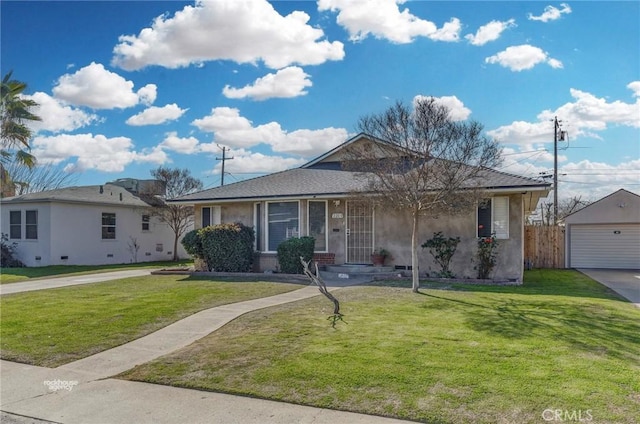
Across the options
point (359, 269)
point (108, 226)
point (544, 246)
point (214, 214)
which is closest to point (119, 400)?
point (359, 269)

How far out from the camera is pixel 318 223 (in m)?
16.1

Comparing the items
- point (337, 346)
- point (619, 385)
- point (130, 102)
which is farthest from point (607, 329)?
point (130, 102)

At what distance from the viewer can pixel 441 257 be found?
1416 cm

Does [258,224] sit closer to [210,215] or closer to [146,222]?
[210,215]

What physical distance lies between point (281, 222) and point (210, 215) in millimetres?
3143

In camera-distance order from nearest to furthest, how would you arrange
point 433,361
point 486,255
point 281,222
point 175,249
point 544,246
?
point 433,361 < point 486,255 < point 281,222 < point 544,246 < point 175,249

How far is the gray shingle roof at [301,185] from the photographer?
13.5m

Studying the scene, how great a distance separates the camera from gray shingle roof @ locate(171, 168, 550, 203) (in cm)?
1346

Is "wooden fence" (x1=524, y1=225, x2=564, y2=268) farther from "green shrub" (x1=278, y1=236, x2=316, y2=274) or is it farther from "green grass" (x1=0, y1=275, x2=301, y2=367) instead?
"green grass" (x1=0, y1=275, x2=301, y2=367)

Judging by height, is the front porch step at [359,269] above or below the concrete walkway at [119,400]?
above

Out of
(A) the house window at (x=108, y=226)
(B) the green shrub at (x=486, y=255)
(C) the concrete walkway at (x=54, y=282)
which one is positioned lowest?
(C) the concrete walkway at (x=54, y=282)

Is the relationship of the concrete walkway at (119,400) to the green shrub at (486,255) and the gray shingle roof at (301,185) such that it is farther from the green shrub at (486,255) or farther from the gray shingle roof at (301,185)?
the green shrub at (486,255)

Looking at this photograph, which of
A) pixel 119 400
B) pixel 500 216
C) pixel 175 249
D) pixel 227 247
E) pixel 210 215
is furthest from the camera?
pixel 175 249

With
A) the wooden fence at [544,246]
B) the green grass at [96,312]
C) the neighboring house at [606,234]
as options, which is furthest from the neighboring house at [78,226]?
the neighboring house at [606,234]
